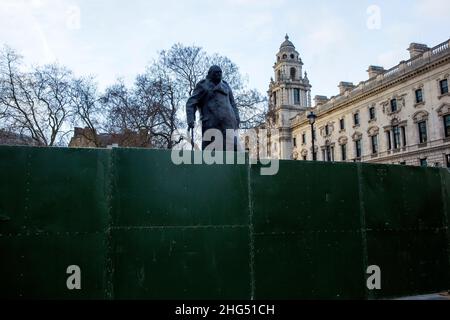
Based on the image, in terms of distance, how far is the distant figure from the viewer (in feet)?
21.4

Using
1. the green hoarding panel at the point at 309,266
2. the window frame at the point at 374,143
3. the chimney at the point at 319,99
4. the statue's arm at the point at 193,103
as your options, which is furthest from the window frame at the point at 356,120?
the green hoarding panel at the point at 309,266

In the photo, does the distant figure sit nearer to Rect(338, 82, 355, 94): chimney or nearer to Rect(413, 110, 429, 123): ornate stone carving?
Rect(413, 110, 429, 123): ornate stone carving

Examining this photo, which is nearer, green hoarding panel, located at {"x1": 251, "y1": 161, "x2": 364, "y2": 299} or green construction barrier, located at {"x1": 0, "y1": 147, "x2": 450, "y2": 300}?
green construction barrier, located at {"x1": 0, "y1": 147, "x2": 450, "y2": 300}

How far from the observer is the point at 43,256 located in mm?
4301

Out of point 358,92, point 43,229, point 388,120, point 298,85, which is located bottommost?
point 43,229

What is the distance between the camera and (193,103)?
665cm

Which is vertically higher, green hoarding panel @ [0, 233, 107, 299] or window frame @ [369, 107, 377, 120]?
window frame @ [369, 107, 377, 120]

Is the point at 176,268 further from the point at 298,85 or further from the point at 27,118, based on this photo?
the point at 298,85

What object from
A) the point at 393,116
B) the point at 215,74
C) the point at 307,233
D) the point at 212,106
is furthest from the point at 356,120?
the point at 307,233

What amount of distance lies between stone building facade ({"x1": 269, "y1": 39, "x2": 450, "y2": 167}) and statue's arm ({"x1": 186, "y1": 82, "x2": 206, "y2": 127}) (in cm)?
3124

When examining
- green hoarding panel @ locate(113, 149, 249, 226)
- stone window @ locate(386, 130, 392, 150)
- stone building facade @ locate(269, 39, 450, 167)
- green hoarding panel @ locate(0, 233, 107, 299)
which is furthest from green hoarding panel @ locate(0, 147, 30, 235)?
stone window @ locate(386, 130, 392, 150)

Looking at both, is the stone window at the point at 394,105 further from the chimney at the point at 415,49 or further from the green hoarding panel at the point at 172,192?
the green hoarding panel at the point at 172,192

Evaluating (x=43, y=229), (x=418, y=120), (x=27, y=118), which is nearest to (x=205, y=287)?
(x=43, y=229)
